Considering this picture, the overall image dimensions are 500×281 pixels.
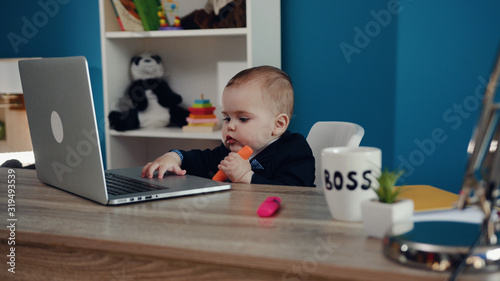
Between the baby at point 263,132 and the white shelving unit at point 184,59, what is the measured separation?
2.63ft

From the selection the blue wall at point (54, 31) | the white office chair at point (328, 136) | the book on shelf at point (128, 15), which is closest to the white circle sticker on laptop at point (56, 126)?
the white office chair at point (328, 136)

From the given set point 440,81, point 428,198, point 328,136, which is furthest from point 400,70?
point 428,198

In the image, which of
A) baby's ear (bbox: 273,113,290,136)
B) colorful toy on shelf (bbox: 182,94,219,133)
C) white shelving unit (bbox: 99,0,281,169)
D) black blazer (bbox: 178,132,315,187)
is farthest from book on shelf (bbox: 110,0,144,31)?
baby's ear (bbox: 273,113,290,136)

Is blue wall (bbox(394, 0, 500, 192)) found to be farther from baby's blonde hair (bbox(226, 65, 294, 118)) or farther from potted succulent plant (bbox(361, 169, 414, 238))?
potted succulent plant (bbox(361, 169, 414, 238))

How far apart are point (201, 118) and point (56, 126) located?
63.3 inches

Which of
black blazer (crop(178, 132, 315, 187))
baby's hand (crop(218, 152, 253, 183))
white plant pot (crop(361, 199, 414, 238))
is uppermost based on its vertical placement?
white plant pot (crop(361, 199, 414, 238))

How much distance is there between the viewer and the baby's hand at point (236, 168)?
1334 millimetres

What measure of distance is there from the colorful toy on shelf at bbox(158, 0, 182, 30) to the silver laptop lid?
1542 millimetres

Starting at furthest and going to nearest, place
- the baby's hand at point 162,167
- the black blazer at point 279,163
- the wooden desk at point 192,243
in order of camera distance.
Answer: the black blazer at point 279,163, the baby's hand at point 162,167, the wooden desk at point 192,243

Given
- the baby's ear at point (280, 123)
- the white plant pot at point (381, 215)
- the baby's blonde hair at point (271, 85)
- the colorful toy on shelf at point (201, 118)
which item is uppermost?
the baby's blonde hair at point (271, 85)

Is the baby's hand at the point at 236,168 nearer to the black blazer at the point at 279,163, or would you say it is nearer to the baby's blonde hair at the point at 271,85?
the black blazer at the point at 279,163

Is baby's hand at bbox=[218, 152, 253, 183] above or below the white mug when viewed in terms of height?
below

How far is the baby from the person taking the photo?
4.97 feet

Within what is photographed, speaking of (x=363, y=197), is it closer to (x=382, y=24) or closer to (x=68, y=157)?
(x=68, y=157)
